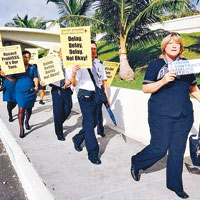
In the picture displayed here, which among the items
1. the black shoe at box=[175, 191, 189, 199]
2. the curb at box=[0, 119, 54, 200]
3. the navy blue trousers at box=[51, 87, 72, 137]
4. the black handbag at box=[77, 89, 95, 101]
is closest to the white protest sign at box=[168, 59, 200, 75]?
the black shoe at box=[175, 191, 189, 199]

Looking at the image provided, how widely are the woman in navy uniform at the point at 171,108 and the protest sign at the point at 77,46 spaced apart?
1.13m

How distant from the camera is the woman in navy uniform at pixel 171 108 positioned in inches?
107

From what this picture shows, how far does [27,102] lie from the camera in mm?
5574

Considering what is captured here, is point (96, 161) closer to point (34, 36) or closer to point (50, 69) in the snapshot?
point (50, 69)

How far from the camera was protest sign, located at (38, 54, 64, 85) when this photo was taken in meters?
4.94

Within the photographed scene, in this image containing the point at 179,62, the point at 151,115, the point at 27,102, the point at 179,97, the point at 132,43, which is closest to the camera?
the point at 179,62

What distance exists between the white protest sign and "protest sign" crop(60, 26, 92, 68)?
54.6 inches

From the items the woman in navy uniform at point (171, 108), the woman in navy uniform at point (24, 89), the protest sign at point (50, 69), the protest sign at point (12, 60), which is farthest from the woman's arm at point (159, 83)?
the woman in navy uniform at point (24, 89)

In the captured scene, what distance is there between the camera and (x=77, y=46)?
12.0 ft

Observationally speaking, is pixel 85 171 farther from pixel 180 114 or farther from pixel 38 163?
pixel 180 114

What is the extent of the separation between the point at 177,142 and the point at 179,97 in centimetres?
49

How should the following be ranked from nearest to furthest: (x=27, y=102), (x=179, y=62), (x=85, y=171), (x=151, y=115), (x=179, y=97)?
(x=179, y=62), (x=179, y=97), (x=151, y=115), (x=85, y=171), (x=27, y=102)

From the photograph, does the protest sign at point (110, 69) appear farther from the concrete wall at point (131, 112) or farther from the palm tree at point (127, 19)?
the palm tree at point (127, 19)

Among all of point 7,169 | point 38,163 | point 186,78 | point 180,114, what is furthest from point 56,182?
point 186,78
